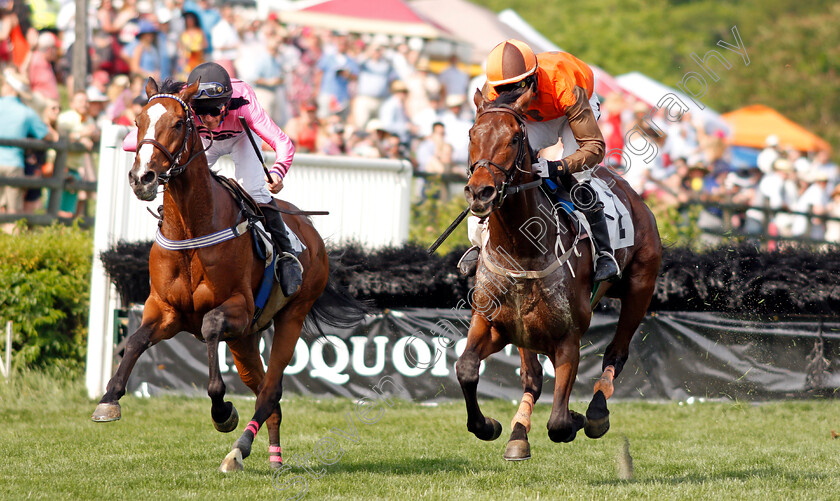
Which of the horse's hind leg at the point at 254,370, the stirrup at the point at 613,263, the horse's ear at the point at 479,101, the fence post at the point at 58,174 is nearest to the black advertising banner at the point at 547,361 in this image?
the horse's hind leg at the point at 254,370

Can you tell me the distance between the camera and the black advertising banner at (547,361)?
899 centimetres

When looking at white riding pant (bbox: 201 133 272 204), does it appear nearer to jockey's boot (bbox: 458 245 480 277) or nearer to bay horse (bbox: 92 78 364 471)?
bay horse (bbox: 92 78 364 471)

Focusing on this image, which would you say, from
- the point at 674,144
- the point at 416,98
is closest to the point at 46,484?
the point at 416,98

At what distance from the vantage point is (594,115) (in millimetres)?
6395

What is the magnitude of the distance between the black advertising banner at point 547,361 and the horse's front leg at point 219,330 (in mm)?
2899

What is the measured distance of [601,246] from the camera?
6242 millimetres

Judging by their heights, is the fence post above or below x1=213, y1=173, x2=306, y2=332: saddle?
below

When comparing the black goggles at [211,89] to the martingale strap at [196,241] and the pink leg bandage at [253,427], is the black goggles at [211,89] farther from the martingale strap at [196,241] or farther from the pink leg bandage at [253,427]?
the pink leg bandage at [253,427]

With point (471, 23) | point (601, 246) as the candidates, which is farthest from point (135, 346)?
point (471, 23)

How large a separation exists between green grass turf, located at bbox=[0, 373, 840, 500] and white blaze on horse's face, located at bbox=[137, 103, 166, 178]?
1763mm

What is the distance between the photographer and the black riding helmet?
20.2 feet

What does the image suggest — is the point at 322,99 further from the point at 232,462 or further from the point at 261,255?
the point at 232,462

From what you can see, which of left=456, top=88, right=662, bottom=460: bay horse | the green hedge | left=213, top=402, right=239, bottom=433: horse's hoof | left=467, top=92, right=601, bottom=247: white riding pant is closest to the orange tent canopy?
the green hedge

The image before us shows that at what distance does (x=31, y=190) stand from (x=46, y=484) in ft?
21.4
